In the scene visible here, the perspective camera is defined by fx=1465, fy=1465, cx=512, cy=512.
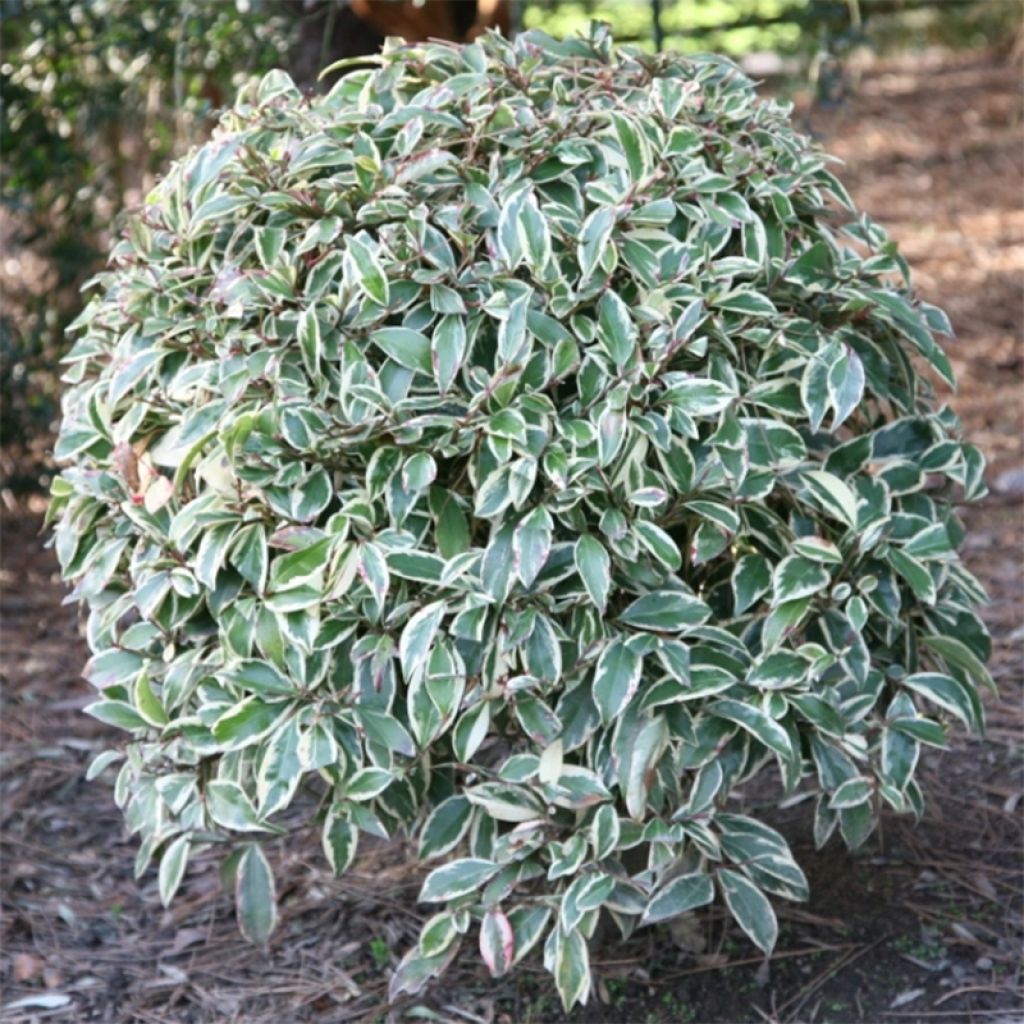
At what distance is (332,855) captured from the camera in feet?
7.61

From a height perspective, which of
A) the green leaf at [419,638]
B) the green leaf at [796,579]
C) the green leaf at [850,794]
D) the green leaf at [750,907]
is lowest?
the green leaf at [750,907]

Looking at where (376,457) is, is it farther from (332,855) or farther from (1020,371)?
(1020,371)

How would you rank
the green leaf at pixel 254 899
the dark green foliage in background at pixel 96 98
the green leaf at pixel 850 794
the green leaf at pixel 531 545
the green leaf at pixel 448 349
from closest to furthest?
the green leaf at pixel 531 545, the green leaf at pixel 448 349, the green leaf at pixel 850 794, the green leaf at pixel 254 899, the dark green foliage in background at pixel 96 98

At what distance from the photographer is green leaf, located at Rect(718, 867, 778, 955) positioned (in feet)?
7.43

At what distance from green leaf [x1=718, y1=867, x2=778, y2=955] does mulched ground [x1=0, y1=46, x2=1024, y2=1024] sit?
0.29 metres

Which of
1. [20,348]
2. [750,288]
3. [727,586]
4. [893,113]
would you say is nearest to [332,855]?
[727,586]

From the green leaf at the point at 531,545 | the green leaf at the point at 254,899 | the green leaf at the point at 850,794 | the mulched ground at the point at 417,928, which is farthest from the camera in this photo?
the mulched ground at the point at 417,928

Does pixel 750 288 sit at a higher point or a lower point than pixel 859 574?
higher

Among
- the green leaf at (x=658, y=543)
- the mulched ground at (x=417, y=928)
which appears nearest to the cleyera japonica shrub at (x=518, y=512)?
the green leaf at (x=658, y=543)

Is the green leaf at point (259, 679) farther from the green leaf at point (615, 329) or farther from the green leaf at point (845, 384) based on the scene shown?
the green leaf at point (845, 384)

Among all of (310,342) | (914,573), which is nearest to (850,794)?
(914,573)

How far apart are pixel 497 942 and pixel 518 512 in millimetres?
657

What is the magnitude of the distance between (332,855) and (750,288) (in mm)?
1111

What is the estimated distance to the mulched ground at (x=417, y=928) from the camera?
2539mm
